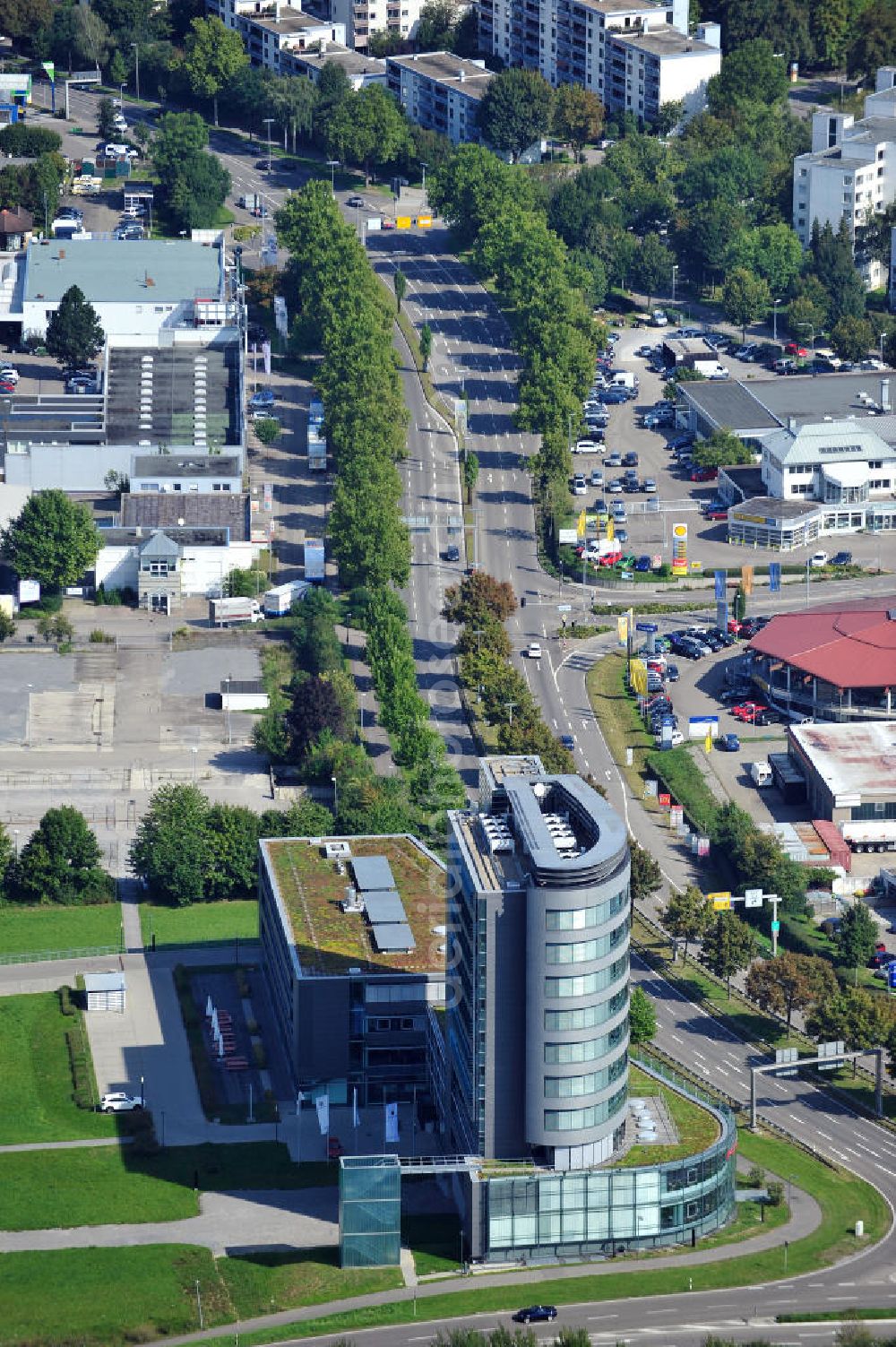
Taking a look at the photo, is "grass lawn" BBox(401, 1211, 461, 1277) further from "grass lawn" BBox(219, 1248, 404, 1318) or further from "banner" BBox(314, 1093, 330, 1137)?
"banner" BBox(314, 1093, 330, 1137)

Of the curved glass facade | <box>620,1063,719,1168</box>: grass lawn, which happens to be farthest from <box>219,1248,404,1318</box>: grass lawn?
<box>620,1063,719,1168</box>: grass lawn

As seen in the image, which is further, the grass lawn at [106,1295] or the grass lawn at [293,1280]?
the grass lawn at [293,1280]

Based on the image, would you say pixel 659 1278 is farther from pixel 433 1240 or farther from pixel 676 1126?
pixel 433 1240

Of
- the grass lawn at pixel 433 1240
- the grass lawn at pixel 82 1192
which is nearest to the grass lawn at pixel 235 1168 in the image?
the grass lawn at pixel 82 1192

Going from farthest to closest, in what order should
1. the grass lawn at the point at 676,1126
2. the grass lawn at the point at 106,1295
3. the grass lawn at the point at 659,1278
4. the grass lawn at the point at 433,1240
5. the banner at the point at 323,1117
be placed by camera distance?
1. the banner at the point at 323,1117
2. the grass lawn at the point at 676,1126
3. the grass lawn at the point at 433,1240
4. the grass lawn at the point at 659,1278
5. the grass lawn at the point at 106,1295

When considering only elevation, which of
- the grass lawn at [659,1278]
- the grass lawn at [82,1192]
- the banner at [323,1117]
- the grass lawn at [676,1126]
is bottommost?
the grass lawn at [659,1278]

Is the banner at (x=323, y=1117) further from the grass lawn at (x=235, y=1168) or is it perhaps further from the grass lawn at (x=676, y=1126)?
the grass lawn at (x=676, y=1126)

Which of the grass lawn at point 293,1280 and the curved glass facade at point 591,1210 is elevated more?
the curved glass facade at point 591,1210
